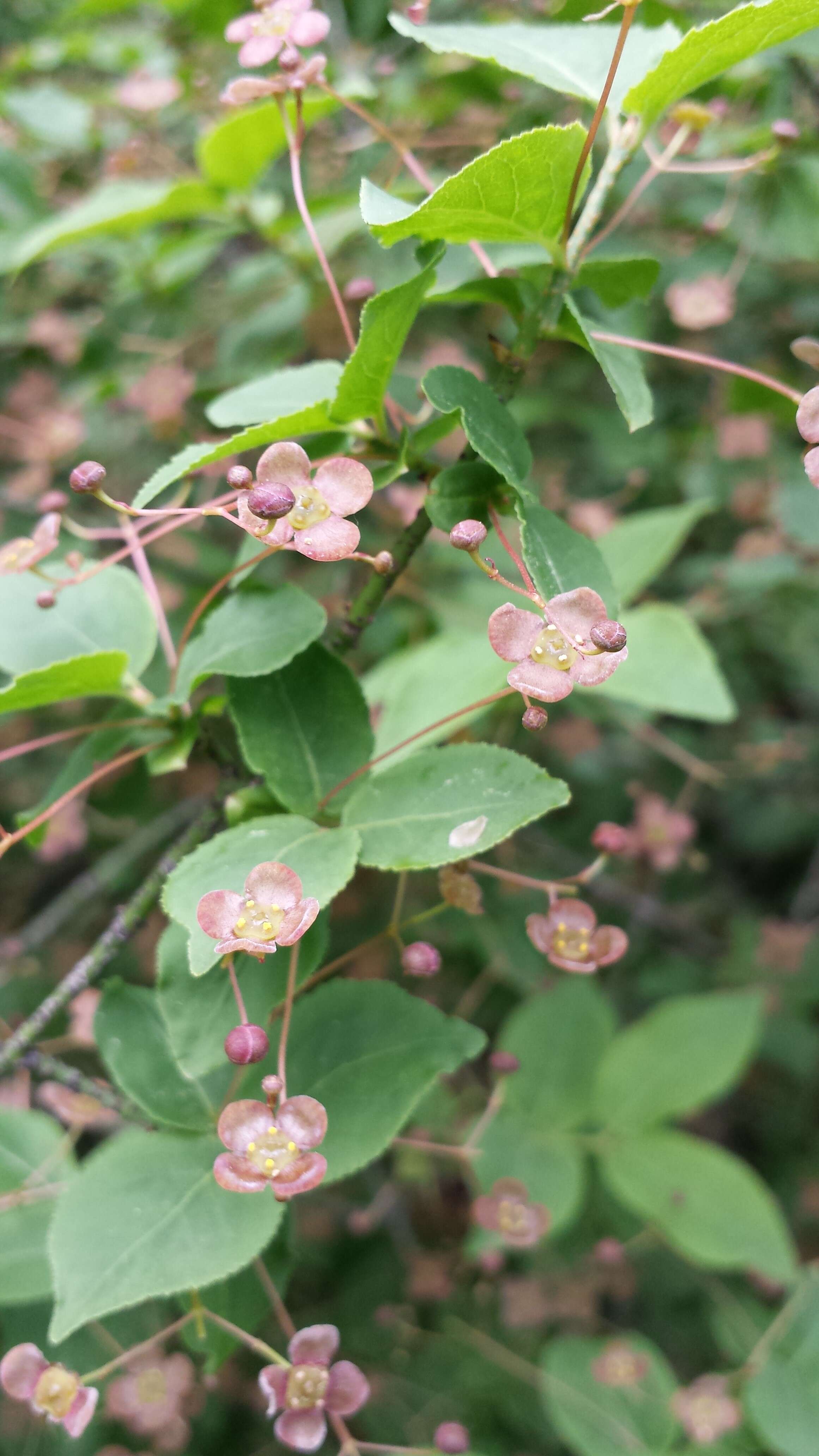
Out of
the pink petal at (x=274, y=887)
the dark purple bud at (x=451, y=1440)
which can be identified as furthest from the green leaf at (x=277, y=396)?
the dark purple bud at (x=451, y=1440)

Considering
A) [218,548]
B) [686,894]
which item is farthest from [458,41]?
[686,894]

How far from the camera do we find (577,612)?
0.45m

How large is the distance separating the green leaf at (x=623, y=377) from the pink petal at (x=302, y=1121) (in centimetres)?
36

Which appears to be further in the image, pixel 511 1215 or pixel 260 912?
pixel 511 1215

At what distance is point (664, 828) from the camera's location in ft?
4.25

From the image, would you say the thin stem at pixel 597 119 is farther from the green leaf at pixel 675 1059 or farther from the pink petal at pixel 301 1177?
the green leaf at pixel 675 1059

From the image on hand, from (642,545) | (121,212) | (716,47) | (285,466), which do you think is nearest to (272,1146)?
(285,466)

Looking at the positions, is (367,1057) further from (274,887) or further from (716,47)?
(716,47)

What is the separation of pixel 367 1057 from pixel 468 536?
31cm

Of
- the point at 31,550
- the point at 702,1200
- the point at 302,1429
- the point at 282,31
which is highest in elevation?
the point at 282,31

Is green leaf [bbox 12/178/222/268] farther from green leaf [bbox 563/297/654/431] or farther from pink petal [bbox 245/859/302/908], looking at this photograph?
pink petal [bbox 245/859/302/908]

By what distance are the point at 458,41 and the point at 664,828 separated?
93cm

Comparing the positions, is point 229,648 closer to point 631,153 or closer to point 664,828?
point 631,153

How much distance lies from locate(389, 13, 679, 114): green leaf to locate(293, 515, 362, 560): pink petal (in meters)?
0.27
